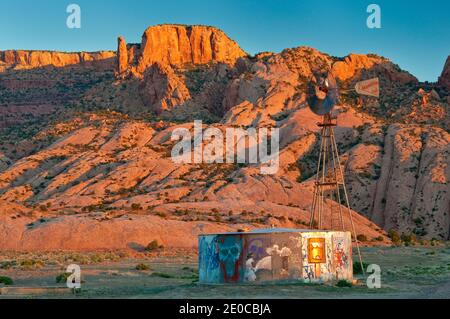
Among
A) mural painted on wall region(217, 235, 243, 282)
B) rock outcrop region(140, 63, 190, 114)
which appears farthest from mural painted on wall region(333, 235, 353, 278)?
rock outcrop region(140, 63, 190, 114)

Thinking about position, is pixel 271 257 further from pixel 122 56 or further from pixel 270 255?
pixel 122 56

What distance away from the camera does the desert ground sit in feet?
117

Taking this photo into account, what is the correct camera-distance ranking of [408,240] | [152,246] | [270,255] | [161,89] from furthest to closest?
1. [161,89]
2. [408,240]
3. [152,246]
4. [270,255]

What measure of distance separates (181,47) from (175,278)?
14131 centimetres

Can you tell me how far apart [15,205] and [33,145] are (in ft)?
164

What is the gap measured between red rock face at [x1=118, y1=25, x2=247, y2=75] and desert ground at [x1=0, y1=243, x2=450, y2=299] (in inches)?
4135

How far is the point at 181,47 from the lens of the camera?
7338 inches

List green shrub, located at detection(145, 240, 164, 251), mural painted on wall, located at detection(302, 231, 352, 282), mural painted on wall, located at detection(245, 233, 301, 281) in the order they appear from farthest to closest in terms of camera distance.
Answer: green shrub, located at detection(145, 240, 164, 251) < mural painted on wall, located at detection(302, 231, 352, 282) < mural painted on wall, located at detection(245, 233, 301, 281)

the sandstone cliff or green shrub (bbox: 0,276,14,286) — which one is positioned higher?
the sandstone cliff

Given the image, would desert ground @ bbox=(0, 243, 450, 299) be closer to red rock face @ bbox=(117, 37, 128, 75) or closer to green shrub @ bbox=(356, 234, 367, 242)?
green shrub @ bbox=(356, 234, 367, 242)

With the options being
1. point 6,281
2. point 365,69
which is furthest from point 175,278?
point 365,69

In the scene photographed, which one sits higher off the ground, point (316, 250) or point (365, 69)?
point (365, 69)

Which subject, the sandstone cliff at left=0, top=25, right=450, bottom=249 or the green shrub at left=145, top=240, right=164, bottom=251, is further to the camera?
the sandstone cliff at left=0, top=25, right=450, bottom=249

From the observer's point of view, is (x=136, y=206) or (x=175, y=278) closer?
(x=175, y=278)
